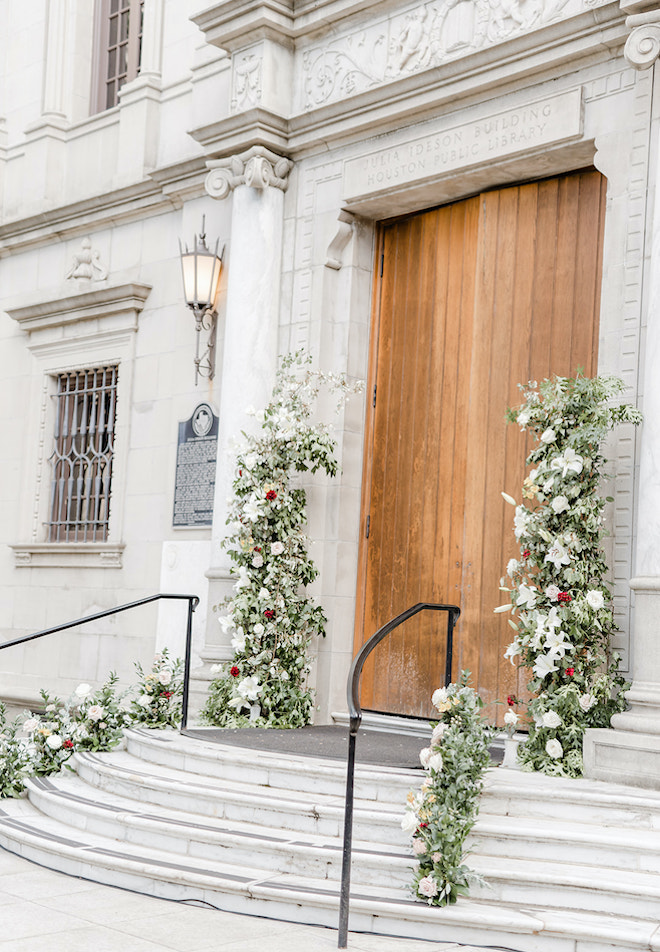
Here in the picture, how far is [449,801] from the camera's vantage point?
4.96m

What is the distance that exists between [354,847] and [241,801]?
→ 75cm

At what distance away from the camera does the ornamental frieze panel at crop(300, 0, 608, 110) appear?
23.0 ft

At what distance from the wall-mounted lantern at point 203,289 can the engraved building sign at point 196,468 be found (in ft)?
1.23

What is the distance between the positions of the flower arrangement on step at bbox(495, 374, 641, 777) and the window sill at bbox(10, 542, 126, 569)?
4504 mm

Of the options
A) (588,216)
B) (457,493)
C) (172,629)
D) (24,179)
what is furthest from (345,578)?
(24,179)

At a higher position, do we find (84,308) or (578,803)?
(84,308)

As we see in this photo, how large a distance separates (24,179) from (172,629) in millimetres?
4978

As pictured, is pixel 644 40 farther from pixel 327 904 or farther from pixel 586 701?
pixel 327 904

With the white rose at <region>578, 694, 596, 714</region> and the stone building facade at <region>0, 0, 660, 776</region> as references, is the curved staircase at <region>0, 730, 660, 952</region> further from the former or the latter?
the stone building facade at <region>0, 0, 660, 776</region>

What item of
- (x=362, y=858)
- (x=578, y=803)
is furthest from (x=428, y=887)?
(x=578, y=803)

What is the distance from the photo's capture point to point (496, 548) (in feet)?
24.4

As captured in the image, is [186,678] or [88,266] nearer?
[186,678]

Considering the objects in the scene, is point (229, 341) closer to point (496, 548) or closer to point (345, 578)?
point (345, 578)

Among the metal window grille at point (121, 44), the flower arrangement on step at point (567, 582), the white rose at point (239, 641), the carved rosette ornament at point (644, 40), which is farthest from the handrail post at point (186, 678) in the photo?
the metal window grille at point (121, 44)
